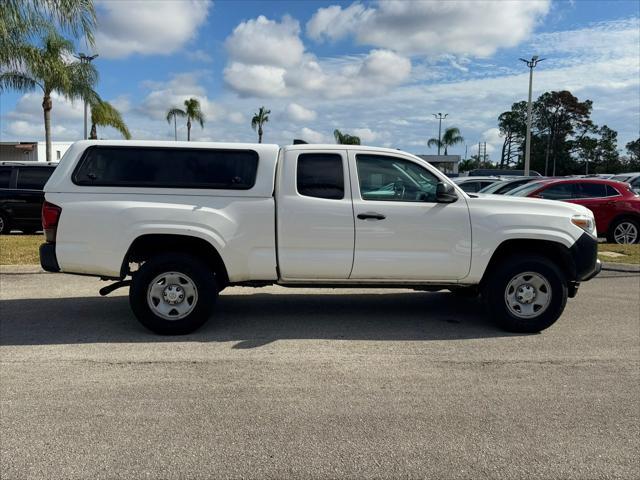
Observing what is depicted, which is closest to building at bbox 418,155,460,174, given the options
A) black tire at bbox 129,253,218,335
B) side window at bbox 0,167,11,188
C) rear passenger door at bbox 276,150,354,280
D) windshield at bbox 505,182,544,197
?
windshield at bbox 505,182,544,197

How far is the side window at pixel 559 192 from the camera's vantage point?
41.0ft

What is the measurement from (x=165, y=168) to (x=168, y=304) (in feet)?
4.50

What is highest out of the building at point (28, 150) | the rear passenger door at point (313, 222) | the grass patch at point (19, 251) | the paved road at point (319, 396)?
the building at point (28, 150)

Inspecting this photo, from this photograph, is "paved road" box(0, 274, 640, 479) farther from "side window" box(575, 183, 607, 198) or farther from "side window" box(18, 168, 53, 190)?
"side window" box(18, 168, 53, 190)

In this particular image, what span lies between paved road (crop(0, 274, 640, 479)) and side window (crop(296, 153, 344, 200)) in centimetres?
145

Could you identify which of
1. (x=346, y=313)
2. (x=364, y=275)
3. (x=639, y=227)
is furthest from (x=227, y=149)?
(x=639, y=227)

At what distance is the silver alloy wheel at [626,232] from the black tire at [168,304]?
34.0 ft

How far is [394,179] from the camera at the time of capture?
5.84 meters

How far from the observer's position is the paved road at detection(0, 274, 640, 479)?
127 inches

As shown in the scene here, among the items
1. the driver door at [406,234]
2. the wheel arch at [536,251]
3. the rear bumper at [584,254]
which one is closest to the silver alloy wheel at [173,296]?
the driver door at [406,234]

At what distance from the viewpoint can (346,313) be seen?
661 centimetres

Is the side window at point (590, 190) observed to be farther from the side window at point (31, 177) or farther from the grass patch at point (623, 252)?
the side window at point (31, 177)

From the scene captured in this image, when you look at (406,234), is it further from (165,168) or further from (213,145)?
(165,168)

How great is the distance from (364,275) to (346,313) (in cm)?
103
